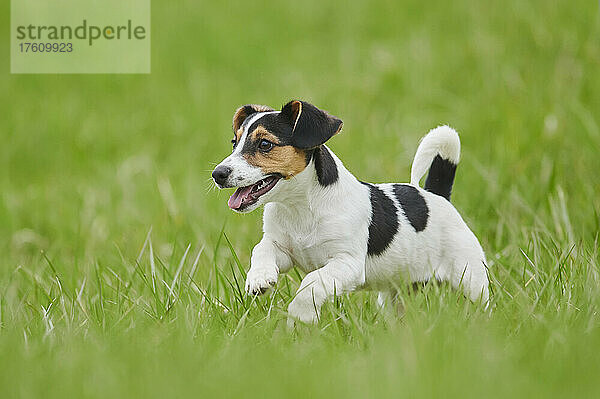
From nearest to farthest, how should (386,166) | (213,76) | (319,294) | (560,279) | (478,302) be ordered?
1. (319,294)
2. (478,302)
3. (560,279)
4. (386,166)
5. (213,76)

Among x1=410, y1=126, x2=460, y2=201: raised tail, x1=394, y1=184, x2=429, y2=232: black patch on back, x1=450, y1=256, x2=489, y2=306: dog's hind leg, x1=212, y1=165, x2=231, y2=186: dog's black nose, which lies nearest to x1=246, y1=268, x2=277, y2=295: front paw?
x1=212, y1=165, x2=231, y2=186: dog's black nose

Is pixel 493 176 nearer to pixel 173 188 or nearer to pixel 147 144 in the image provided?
pixel 173 188

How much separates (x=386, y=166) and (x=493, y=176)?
1192 mm

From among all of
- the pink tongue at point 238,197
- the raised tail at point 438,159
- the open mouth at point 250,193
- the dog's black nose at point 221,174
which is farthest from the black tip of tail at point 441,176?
the dog's black nose at point 221,174

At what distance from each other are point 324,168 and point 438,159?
0.99 m

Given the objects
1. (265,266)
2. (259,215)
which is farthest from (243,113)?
(259,215)

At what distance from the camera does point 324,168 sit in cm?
390

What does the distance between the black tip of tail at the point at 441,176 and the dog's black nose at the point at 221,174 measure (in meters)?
1.48

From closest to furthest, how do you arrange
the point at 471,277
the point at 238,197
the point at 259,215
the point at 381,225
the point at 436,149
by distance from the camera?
the point at 238,197 → the point at 381,225 → the point at 471,277 → the point at 436,149 → the point at 259,215

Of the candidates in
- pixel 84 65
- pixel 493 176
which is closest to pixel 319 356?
pixel 493 176

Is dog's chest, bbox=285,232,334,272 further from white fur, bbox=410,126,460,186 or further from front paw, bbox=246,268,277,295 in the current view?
white fur, bbox=410,126,460,186

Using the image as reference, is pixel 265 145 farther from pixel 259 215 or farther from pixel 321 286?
pixel 259 215

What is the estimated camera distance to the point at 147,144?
9.15 metres

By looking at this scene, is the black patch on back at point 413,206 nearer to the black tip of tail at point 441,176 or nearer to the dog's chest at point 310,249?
the black tip of tail at point 441,176
